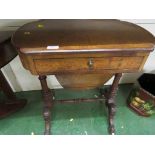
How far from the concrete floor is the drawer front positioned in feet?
2.26

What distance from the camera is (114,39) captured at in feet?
3.22

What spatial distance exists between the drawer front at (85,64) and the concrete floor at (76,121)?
69cm

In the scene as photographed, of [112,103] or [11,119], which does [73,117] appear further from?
[11,119]

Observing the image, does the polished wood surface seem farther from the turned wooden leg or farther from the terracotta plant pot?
the terracotta plant pot

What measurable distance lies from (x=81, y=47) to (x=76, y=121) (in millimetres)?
854

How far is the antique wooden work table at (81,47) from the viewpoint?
0.92 metres

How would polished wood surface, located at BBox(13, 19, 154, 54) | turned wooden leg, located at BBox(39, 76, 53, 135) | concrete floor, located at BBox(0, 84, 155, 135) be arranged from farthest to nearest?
1. concrete floor, located at BBox(0, 84, 155, 135)
2. turned wooden leg, located at BBox(39, 76, 53, 135)
3. polished wood surface, located at BBox(13, 19, 154, 54)

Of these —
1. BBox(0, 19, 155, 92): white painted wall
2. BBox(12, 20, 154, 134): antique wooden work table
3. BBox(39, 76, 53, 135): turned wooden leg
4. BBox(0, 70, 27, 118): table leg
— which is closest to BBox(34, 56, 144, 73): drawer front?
BBox(12, 20, 154, 134): antique wooden work table

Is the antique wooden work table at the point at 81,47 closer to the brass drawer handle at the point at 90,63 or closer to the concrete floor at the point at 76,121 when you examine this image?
the brass drawer handle at the point at 90,63

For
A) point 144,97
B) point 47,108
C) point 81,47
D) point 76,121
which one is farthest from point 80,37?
point 144,97

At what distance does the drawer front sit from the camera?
975mm

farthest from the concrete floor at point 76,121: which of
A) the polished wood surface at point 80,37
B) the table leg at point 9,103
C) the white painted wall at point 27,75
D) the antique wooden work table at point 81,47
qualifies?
the polished wood surface at point 80,37
